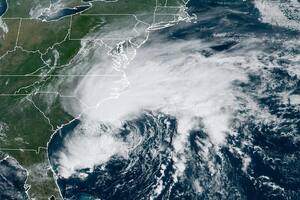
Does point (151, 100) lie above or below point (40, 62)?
below

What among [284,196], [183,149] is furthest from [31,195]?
[284,196]

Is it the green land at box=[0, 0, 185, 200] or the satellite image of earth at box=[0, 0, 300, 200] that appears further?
the green land at box=[0, 0, 185, 200]

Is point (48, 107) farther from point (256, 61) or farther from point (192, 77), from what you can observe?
point (256, 61)

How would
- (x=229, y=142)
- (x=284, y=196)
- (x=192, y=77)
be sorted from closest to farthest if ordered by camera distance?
(x=284, y=196) < (x=229, y=142) < (x=192, y=77)

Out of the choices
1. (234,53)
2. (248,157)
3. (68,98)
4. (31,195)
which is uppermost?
(234,53)

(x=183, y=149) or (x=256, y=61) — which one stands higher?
(x=256, y=61)

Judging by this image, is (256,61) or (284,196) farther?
(256,61)

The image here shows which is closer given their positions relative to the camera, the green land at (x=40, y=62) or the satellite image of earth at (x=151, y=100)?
the satellite image of earth at (x=151, y=100)

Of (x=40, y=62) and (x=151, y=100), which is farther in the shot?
(x=40, y=62)
